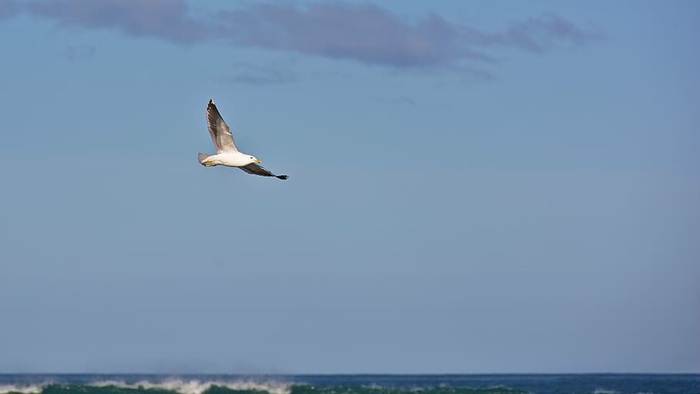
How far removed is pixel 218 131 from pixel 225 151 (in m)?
0.45

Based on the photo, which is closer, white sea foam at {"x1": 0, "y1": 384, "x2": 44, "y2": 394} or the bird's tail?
the bird's tail

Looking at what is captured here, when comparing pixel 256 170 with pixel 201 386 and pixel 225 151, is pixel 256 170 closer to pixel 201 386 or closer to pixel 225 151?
pixel 225 151

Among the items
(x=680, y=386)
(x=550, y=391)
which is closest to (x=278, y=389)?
(x=550, y=391)

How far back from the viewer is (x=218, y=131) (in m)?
31.3

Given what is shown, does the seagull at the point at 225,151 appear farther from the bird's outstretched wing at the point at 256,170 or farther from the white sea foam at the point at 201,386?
the white sea foam at the point at 201,386

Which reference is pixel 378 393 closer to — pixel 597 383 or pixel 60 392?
pixel 60 392

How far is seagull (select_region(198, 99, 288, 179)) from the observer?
31.0 meters

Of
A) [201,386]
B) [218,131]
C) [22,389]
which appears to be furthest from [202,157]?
[201,386]

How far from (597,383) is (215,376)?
84.6 ft

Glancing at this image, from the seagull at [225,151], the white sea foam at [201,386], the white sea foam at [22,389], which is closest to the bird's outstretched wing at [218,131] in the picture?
the seagull at [225,151]

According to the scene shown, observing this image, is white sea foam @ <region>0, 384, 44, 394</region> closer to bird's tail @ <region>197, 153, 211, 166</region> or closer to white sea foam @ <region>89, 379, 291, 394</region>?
white sea foam @ <region>89, 379, 291, 394</region>

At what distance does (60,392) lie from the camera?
63625 mm

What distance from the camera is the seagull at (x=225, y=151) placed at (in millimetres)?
30984

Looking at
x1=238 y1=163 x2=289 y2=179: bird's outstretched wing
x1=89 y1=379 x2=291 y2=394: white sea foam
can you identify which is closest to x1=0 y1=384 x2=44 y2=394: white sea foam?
x1=89 y1=379 x2=291 y2=394: white sea foam
